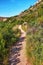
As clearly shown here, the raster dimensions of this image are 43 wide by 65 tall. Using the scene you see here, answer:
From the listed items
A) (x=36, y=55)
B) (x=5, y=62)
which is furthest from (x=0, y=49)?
(x=36, y=55)

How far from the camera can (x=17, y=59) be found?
1448cm

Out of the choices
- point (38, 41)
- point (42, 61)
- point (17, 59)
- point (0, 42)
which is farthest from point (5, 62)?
point (0, 42)

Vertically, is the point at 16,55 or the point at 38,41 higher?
the point at 38,41

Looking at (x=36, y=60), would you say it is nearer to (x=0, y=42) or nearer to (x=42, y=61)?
(x=42, y=61)

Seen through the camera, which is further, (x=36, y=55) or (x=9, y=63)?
(x=9, y=63)

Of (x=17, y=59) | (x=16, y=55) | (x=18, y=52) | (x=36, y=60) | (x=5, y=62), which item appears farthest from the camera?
(x=18, y=52)

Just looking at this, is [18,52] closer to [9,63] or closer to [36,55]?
[9,63]

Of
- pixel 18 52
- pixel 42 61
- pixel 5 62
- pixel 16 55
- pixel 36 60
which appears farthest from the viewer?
pixel 18 52

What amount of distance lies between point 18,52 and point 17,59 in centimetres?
221

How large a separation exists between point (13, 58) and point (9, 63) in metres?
1.19

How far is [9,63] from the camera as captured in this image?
1351 cm

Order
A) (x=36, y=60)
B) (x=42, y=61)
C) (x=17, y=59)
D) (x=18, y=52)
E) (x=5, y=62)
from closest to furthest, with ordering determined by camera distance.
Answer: (x=42, y=61), (x=36, y=60), (x=5, y=62), (x=17, y=59), (x=18, y=52)

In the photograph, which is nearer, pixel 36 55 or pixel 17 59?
pixel 36 55

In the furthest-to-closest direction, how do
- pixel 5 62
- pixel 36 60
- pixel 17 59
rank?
1. pixel 17 59
2. pixel 5 62
3. pixel 36 60
